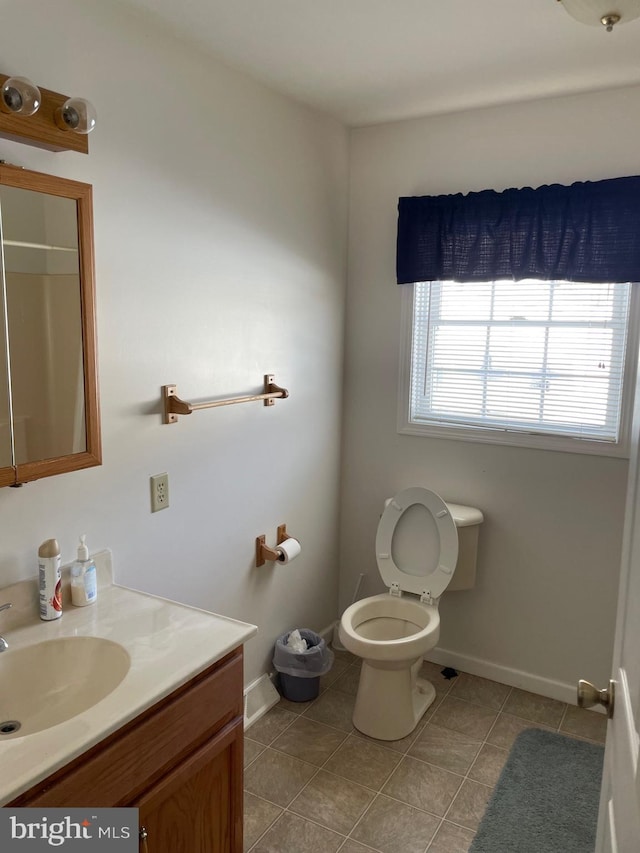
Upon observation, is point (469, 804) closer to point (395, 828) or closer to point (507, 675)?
point (395, 828)

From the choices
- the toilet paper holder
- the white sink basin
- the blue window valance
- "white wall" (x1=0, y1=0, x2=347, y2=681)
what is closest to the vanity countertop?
the white sink basin

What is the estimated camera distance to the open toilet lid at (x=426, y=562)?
9.02ft

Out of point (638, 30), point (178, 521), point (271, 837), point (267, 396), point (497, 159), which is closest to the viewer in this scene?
point (638, 30)

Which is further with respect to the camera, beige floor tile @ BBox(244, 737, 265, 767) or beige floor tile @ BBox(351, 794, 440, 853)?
beige floor tile @ BBox(244, 737, 265, 767)

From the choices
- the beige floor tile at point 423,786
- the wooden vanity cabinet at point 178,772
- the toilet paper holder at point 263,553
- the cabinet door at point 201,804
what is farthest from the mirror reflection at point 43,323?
the beige floor tile at point 423,786

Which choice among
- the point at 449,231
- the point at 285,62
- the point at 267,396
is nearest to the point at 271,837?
the point at 267,396

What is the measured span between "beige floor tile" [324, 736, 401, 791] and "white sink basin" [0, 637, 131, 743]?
1.22 metres

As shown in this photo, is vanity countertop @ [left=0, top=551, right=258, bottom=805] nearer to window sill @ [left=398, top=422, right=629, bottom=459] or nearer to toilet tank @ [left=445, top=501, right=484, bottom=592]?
toilet tank @ [left=445, top=501, right=484, bottom=592]

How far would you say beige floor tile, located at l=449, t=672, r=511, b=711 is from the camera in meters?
2.86

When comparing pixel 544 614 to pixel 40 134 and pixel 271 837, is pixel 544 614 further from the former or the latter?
pixel 40 134

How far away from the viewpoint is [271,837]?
2.08 m

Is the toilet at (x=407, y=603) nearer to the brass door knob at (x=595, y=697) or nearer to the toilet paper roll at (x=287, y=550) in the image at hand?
the toilet paper roll at (x=287, y=550)

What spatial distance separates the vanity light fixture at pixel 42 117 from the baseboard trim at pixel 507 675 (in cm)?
265

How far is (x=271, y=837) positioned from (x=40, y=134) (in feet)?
7.10
